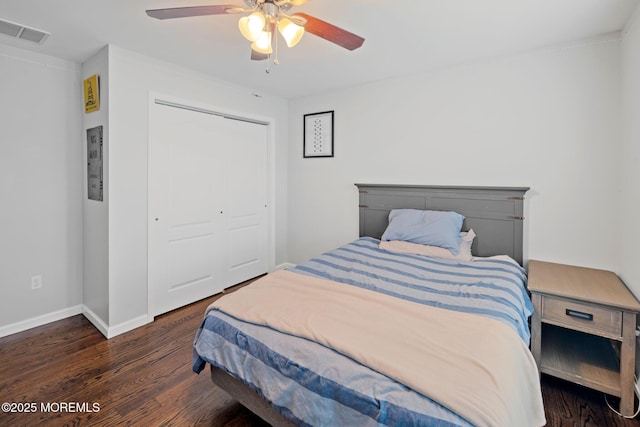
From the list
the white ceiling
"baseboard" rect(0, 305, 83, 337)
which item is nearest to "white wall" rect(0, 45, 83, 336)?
"baseboard" rect(0, 305, 83, 337)

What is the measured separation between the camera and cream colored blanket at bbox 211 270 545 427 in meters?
1.00

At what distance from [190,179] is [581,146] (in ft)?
10.9

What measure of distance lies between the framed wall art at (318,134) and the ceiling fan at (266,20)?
6.62 ft

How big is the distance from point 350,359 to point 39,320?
302cm

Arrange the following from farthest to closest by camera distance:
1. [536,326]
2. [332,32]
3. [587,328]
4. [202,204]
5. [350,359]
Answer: [202,204], [536,326], [587,328], [332,32], [350,359]

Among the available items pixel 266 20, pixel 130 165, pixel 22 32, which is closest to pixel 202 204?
pixel 130 165

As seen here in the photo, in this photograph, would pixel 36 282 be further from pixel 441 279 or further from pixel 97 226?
pixel 441 279

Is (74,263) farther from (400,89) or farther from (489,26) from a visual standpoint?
(489,26)

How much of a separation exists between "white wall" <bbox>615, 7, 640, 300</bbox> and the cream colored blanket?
1218 millimetres

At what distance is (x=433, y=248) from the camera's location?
101 inches

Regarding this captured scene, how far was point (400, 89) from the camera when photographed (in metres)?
3.15

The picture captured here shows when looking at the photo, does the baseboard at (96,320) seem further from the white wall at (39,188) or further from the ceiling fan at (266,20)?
the ceiling fan at (266,20)

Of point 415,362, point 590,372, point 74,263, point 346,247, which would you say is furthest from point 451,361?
point 74,263

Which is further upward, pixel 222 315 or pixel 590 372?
pixel 222 315
